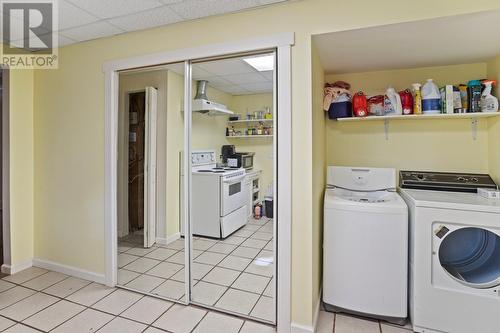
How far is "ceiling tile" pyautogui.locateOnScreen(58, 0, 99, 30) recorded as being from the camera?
6.08 feet

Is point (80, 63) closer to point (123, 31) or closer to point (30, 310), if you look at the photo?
point (123, 31)

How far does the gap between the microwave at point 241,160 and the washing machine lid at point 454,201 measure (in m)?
1.46

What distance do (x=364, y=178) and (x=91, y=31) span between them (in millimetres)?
2782

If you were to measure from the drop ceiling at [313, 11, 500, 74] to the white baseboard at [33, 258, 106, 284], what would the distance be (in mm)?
2884

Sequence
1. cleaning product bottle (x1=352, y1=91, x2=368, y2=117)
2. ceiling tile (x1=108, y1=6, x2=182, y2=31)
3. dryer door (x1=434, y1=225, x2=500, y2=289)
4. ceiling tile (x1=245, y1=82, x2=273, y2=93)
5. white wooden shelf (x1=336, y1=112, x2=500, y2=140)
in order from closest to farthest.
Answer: dryer door (x1=434, y1=225, x2=500, y2=289)
ceiling tile (x1=108, y1=6, x2=182, y2=31)
white wooden shelf (x1=336, y1=112, x2=500, y2=140)
ceiling tile (x1=245, y1=82, x2=273, y2=93)
cleaning product bottle (x1=352, y1=91, x2=368, y2=117)

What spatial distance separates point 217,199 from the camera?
3020 millimetres

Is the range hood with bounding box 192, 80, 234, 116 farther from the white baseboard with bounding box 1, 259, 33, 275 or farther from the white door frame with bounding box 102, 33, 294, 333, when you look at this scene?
the white baseboard with bounding box 1, 259, 33, 275

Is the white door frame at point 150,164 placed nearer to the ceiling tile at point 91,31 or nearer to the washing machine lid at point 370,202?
the ceiling tile at point 91,31

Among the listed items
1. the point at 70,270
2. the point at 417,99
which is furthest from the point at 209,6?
the point at 70,270

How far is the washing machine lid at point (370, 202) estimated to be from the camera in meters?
1.84

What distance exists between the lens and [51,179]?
2.71 meters

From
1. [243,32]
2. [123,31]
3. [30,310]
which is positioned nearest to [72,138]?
[123,31]

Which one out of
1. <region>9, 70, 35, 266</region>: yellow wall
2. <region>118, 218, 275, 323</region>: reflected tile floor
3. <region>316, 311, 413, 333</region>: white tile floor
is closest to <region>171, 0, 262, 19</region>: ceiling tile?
<region>118, 218, 275, 323</region>: reflected tile floor

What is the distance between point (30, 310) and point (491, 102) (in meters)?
4.06
